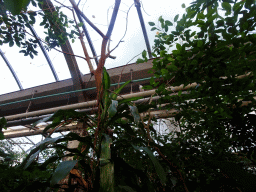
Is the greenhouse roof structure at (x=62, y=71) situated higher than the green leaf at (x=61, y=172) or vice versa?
the greenhouse roof structure at (x=62, y=71)

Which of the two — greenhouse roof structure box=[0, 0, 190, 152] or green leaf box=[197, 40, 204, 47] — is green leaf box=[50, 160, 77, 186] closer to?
green leaf box=[197, 40, 204, 47]

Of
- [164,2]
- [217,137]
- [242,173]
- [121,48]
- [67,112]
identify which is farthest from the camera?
[121,48]

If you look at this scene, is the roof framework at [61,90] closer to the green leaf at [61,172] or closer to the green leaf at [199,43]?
the green leaf at [199,43]

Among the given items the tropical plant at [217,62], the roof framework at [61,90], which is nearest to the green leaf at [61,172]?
the tropical plant at [217,62]

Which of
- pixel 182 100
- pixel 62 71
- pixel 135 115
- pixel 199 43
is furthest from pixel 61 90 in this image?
pixel 199 43

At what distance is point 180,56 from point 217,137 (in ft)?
4.06

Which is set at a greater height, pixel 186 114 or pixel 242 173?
pixel 186 114

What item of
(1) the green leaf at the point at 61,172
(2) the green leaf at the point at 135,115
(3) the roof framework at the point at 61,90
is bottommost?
(1) the green leaf at the point at 61,172

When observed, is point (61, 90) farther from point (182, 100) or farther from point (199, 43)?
point (199, 43)

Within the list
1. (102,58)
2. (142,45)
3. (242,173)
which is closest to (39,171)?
(102,58)

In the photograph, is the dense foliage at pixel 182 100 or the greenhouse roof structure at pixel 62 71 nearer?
the dense foliage at pixel 182 100

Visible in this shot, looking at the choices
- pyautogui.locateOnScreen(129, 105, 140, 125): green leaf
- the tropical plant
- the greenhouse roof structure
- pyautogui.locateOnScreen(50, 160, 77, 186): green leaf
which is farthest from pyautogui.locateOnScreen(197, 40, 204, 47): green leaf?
the greenhouse roof structure

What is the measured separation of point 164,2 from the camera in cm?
366

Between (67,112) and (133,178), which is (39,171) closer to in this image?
(67,112)
